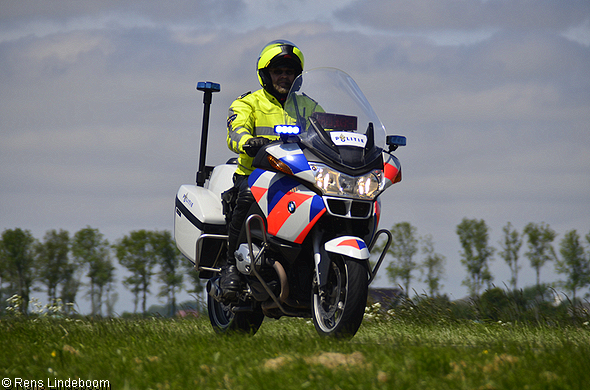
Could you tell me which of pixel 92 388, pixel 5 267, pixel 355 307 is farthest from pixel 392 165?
pixel 5 267

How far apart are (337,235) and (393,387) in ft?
6.16

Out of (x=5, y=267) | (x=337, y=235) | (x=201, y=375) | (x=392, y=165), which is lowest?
(x=5, y=267)

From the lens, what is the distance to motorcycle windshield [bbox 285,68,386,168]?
4867mm

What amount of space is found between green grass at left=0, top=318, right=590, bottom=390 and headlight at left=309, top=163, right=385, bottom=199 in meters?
1.16

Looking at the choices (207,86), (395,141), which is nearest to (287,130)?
(395,141)

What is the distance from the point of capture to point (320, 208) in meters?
4.65

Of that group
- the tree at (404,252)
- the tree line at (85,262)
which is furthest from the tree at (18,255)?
the tree at (404,252)

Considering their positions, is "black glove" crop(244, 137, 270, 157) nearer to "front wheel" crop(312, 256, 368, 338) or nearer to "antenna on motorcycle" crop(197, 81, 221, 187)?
"front wheel" crop(312, 256, 368, 338)

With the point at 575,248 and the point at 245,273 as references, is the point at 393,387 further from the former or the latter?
the point at 575,248

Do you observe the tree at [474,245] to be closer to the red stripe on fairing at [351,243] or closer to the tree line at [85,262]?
the tree line at [85,262]

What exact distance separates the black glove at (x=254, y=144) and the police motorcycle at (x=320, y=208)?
10 centimetres

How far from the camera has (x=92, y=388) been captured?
3816mm

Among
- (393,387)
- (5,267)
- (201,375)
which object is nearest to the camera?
(393,387)

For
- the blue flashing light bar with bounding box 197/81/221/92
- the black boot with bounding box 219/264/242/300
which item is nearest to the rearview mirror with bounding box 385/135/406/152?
the black boot with bounding box 219/264/242/300
